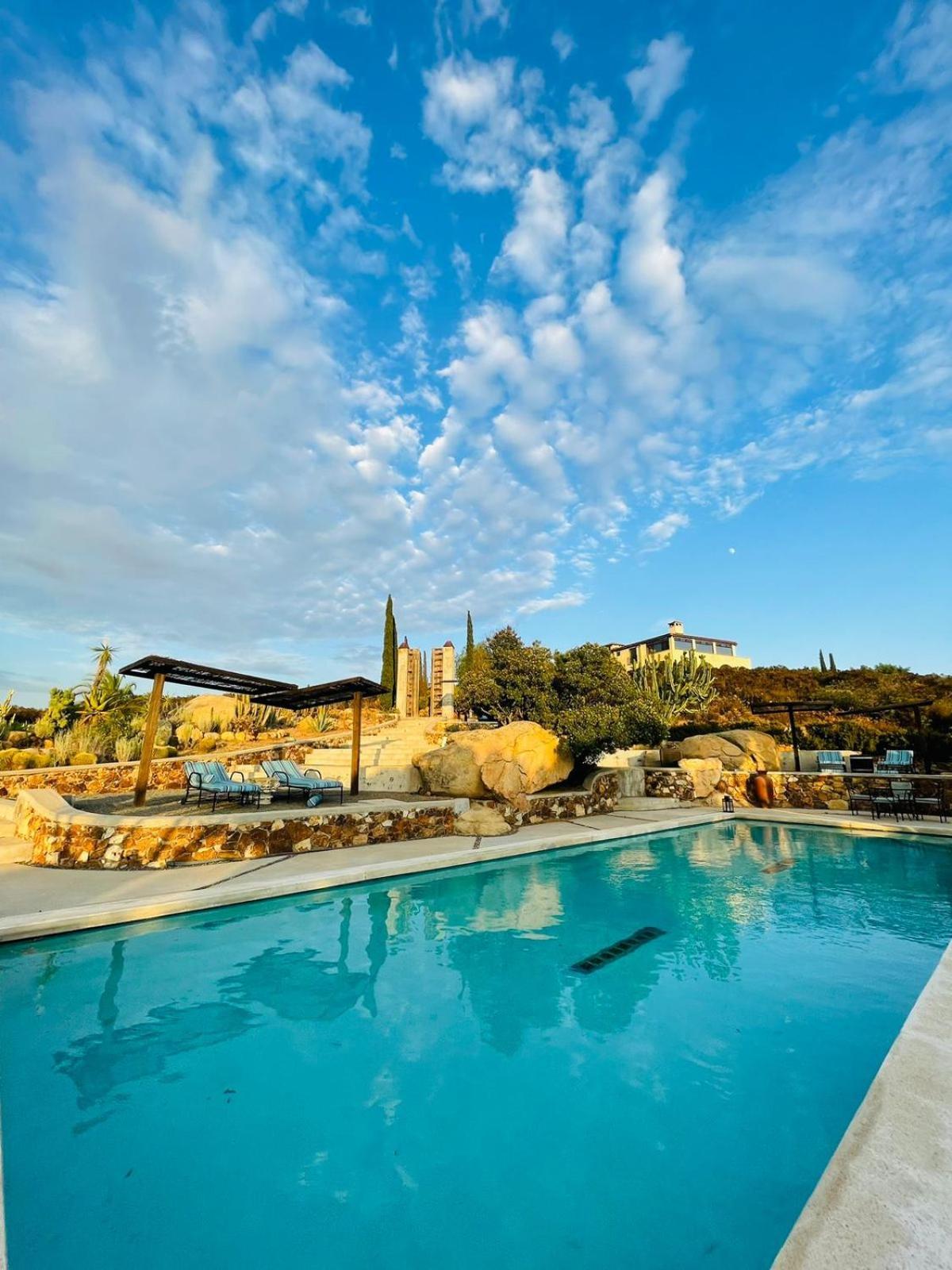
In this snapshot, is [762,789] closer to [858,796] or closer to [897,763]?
[858,796]

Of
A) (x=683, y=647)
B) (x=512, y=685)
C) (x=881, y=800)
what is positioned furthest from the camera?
(x=683, y=647)

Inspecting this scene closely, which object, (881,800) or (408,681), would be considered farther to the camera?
(408,681)

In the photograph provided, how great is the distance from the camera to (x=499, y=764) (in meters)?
13.6

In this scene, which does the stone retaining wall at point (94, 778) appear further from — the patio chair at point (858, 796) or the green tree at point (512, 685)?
the patio chair at point (858, 796)

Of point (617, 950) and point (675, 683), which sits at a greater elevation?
point (675, 683)

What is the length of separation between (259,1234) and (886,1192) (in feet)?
9.14

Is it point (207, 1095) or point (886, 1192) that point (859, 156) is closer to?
point (886, 1192)

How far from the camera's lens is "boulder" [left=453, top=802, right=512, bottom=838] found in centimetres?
1163

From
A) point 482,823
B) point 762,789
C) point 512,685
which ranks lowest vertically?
point 482,823

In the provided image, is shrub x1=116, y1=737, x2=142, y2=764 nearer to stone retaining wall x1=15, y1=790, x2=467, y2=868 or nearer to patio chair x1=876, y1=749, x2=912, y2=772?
stone retaining wall x1=15, y1=790, x2=467, y2=868

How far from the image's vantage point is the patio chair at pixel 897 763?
1470 cm

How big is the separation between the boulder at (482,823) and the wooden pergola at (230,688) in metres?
2.88

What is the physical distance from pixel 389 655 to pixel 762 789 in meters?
30.6

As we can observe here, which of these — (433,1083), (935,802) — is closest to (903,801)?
(935,802)
